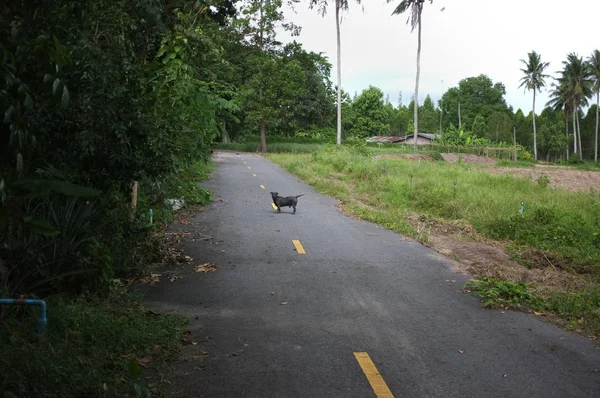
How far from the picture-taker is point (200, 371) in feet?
16.2

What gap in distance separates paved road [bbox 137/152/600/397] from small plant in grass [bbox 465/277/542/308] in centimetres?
20

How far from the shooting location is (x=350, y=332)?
19.9 feet

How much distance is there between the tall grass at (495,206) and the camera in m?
12.1

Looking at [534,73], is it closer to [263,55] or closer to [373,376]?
[263,55]

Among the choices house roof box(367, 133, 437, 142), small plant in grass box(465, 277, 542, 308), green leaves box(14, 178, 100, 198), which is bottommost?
small plant in grass box(465, 277, 542, 308)

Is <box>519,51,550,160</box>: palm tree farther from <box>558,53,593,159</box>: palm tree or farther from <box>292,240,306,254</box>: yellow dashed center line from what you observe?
<box>292,240,306,254</box>: yellow dashed center line

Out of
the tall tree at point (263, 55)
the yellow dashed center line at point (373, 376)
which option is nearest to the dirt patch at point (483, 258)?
the yellow dashed center line at point (373, 376)

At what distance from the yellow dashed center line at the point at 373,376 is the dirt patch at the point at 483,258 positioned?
14.1ft

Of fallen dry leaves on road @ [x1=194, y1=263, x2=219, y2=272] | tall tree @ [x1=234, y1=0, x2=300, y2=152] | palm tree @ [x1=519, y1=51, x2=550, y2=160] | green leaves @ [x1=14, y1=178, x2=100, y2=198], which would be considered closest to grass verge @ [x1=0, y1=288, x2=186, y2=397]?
green leaves @ [x1=14, y1=178, x2=100, y2=198]

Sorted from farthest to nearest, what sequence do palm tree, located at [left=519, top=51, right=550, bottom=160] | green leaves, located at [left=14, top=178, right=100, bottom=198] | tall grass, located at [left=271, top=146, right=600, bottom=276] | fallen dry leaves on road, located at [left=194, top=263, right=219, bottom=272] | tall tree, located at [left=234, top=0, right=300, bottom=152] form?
palm tree, located at [left=519, top=51, right=550, bottom=160] < tall tree, located at [left=234, top=0, right=300, bottom=152] < tall grass, located at [left=271, top=146, right=600, bottom=276] < fallen dry leaves on road, located at [left=194, top=263, right=219, bottom=272] < green leaves, located at [left=14, top=178, right=100, bottom=198]

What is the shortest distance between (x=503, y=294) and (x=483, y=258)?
106 inches

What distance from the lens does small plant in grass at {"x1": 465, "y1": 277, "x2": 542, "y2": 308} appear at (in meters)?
7.50

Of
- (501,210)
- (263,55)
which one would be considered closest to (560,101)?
(263,55)

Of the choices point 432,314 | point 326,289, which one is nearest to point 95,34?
point 326,289
